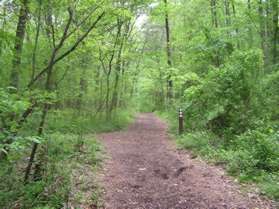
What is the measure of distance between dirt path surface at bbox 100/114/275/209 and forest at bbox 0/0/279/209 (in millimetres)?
398

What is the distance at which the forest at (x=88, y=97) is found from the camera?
14.9 ft

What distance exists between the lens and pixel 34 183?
4.74 metres

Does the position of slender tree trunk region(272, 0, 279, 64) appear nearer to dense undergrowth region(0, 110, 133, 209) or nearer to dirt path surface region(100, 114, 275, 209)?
dirt path surface region(100, 114, 275, 209)

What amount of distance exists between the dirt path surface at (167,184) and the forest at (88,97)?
398 mm

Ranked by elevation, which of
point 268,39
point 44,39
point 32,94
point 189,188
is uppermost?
point 268,39

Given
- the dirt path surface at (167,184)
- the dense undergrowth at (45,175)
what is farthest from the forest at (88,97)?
the dirt path surface at (167,184)

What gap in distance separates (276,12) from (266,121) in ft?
26.0

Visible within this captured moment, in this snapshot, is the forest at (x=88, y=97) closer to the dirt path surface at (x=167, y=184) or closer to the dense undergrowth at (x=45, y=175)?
the dense undergrowth at (x=45, y=175)

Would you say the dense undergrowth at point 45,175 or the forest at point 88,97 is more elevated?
the forest at point 88,97

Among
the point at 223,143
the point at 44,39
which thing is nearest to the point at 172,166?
the point at 223,143

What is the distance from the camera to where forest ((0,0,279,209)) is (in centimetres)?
455

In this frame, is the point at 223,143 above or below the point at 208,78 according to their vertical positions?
below

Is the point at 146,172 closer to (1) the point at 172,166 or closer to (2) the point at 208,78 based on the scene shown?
(1) the point at 172,166

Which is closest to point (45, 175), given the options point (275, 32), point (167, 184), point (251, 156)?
point (167, 184)
